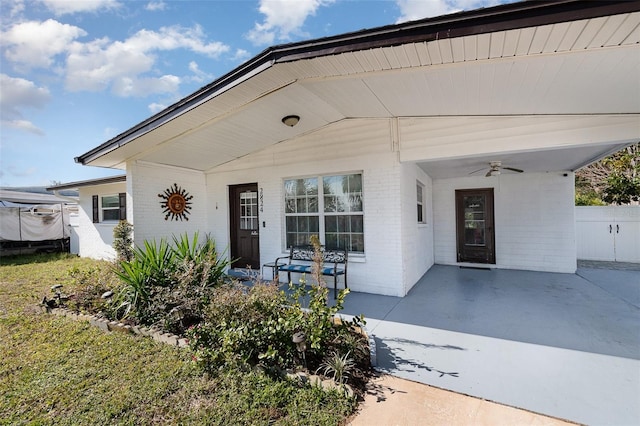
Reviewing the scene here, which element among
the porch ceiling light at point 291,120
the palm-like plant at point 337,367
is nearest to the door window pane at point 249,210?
the porch ceiling light at point 291,120

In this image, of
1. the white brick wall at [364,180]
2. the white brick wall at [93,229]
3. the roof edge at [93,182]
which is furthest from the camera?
the white brick wall at [93,229]

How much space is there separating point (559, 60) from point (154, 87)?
9413 millimetres

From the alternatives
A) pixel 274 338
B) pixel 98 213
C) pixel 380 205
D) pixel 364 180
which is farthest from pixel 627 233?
pixel 98 213

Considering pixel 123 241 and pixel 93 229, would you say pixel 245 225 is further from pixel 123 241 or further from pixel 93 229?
pixel 93 229

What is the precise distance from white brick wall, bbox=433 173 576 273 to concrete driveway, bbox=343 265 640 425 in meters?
1.27

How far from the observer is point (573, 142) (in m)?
3.89

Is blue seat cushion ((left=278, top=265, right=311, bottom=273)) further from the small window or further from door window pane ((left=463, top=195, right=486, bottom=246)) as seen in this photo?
the small window

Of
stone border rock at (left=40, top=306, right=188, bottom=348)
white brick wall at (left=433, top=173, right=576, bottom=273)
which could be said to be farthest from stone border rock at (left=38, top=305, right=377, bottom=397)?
white brick wall at (left=433, top=173, right=576, bottom=273)

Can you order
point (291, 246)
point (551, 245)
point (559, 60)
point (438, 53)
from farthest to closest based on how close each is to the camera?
1. point (551, 245)
2. point (291, 246)
3. point (438, 53)
4. point (559, 60)

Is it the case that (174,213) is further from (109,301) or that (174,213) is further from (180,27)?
(180,27)

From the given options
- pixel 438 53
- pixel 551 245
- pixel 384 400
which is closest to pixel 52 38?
pixel 438 53

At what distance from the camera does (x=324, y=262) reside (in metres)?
5.65

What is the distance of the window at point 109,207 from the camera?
30.9 feet

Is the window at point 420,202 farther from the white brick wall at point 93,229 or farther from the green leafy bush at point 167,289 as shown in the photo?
the white brick wall at point 93,229
